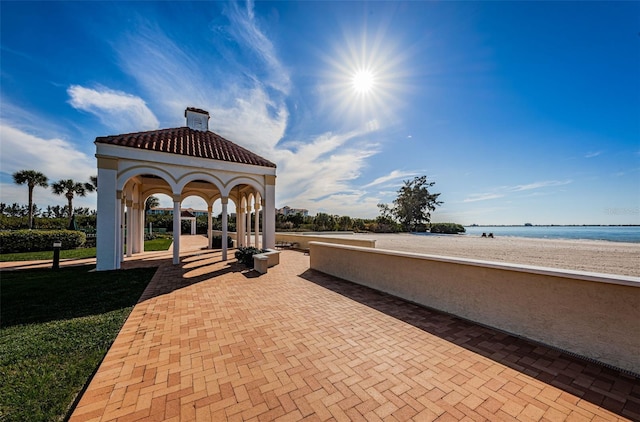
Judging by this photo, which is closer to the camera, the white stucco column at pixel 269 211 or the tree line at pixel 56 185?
the white stucco column at pixel 269 211

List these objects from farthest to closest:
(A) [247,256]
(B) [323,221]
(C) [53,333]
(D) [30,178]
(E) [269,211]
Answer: (B) [323,221], (D) [30,178], (E) [269,211], (A) [247,256], (C) [53,333]

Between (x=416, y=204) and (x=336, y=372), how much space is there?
5570 centimetres

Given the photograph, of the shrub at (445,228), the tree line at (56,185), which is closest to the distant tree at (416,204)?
the shrub at (445,228)

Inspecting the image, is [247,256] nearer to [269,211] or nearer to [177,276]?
[177,276]

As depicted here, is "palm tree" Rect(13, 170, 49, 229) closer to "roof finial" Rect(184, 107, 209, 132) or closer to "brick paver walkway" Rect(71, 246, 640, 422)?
"roof finial" Rect(184, 107, 209, 132)

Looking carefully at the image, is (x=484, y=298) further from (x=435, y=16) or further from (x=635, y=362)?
(x=435, y=16)

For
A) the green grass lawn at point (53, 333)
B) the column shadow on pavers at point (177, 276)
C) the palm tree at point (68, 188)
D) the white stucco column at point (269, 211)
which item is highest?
the palm tree at point (68, 188)

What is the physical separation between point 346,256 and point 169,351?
18.3 feet

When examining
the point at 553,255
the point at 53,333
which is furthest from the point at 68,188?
the point at 553,255

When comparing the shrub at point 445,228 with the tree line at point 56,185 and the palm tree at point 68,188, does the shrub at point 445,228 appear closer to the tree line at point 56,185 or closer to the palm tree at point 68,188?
the tree line at point 56,185

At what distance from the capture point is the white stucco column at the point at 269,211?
1291 cm

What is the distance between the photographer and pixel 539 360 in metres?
3.43

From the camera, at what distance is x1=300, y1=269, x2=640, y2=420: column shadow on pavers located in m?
2.71

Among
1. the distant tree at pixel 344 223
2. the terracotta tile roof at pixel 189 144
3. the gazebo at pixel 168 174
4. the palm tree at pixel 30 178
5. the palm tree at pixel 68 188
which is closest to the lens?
the gazebo at pixel 168 174
